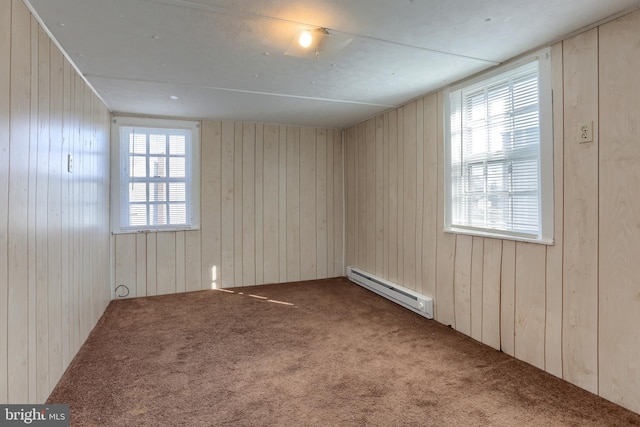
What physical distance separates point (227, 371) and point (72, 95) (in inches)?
93.7

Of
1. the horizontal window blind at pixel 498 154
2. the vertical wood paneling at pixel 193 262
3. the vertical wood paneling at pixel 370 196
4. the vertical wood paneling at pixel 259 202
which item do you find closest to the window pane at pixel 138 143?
the vertical wood paneling at pixel 193 262

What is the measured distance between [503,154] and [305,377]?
90.2 inches

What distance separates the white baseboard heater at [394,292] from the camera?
140 inches

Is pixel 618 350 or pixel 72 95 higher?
pixel 72 95

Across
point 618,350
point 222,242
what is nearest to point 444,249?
point 618,350

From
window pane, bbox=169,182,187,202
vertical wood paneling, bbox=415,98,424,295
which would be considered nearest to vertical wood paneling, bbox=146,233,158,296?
window pane, bbox=169,182,187,202

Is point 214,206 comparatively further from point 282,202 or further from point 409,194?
point 409,194

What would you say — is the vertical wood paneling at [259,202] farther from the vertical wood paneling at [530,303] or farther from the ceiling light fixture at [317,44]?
the vertical wood paneling at [530,303]

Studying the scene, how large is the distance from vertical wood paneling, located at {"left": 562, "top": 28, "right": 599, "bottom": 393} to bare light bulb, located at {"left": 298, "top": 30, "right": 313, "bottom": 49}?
5.61 ft

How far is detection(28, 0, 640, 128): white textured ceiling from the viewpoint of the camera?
1.94 metres

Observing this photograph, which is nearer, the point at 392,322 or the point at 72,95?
the point at 72,95

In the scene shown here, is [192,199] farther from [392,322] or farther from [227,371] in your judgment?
[392,322]

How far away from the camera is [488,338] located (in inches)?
115

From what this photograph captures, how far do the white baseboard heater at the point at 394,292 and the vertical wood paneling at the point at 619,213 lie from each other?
5.12ft
